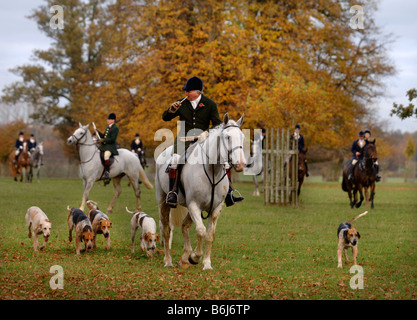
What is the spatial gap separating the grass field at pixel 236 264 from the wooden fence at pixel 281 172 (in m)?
4.09

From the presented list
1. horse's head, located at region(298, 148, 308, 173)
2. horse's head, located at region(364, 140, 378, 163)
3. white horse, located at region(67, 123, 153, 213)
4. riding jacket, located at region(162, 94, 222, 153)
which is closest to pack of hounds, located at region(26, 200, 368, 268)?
riding jacket, located at region(162, 94, 222, 153)

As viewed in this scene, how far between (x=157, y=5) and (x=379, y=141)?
18.8 metres

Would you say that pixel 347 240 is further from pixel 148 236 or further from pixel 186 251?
pixel 148 236

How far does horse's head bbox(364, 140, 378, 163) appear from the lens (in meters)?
20.5

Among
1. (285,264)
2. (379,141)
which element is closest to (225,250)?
(285,264)

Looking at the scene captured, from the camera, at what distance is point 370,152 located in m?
20.6

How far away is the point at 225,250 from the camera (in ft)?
37.3

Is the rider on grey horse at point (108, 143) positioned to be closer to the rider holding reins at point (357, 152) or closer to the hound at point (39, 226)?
the hound at point (39, 226)

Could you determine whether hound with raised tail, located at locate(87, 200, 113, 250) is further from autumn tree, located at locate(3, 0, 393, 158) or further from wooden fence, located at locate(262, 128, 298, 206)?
autumn tree, located at locate(3, 0, 393, 158)

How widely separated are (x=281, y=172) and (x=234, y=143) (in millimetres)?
13348

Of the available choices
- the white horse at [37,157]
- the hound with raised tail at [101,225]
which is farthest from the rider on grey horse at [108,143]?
the white horse at [37,157]

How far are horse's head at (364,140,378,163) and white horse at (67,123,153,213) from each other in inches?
312

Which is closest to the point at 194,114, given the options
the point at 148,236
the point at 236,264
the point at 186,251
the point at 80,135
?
the point at 186,251

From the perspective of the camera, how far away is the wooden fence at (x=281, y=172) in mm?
21188
